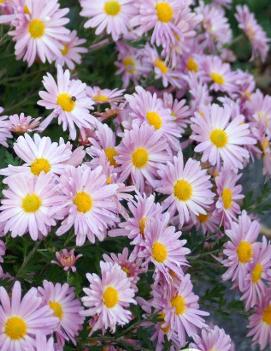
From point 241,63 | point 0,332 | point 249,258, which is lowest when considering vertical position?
point 0,332

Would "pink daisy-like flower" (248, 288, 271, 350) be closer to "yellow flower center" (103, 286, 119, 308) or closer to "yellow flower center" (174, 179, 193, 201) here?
Result: "yellow flower center" (174, 179, 193, 201)

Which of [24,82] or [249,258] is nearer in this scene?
[249,258]

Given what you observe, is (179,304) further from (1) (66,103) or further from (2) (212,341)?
(1) (66,103)

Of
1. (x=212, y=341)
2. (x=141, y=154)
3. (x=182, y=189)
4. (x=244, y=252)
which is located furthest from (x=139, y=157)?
(x=212, y=341)

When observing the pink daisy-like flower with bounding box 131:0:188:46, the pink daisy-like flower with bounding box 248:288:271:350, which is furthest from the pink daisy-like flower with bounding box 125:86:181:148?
the pink daisy-like flower with bounding box 248:288:271:350

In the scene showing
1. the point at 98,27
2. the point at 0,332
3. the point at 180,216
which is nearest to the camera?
the point at 0,332

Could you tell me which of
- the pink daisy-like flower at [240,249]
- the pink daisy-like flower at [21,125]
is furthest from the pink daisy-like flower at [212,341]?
the pink daisy-like flower at [21,125]

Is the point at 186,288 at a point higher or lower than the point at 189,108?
lower

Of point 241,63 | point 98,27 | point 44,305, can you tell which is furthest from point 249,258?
point 241,63

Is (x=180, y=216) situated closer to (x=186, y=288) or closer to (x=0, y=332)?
(x=186, y=288)
